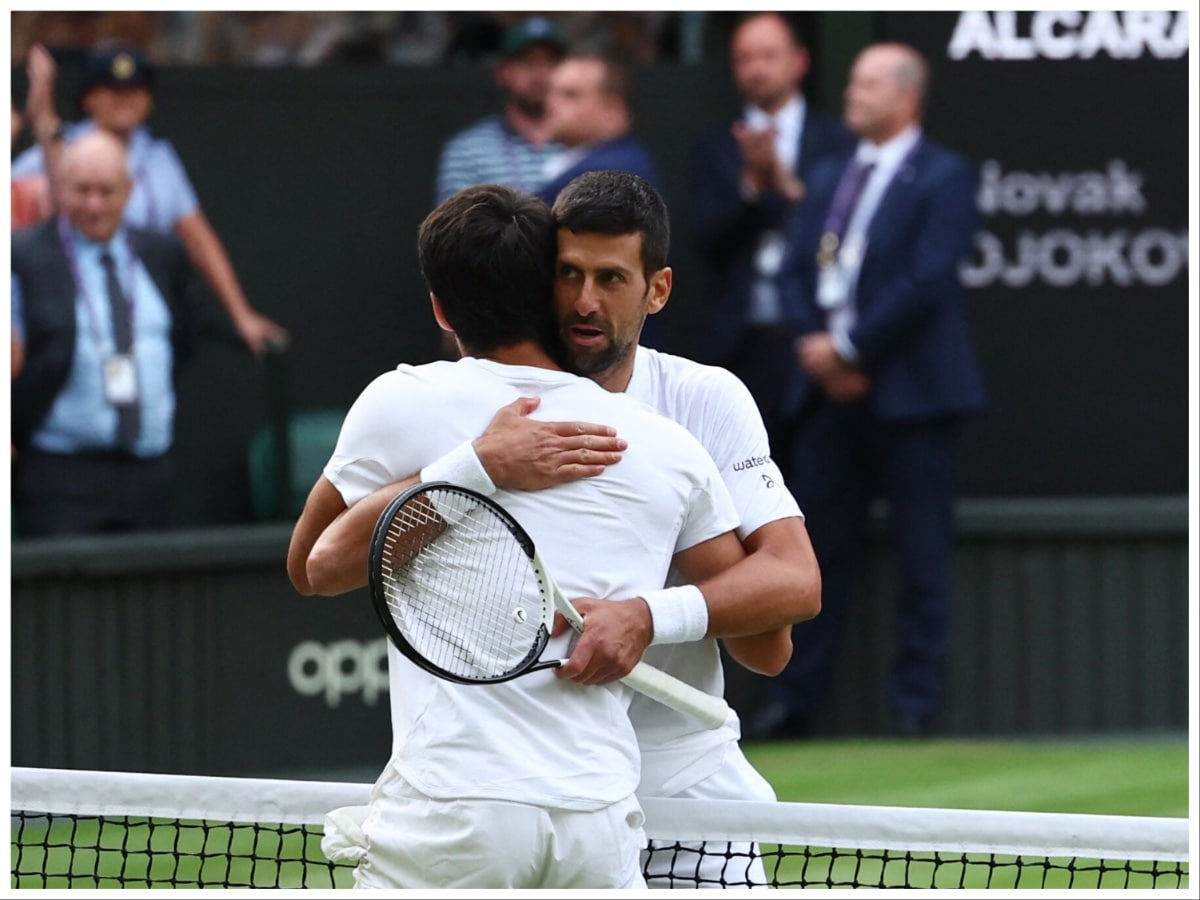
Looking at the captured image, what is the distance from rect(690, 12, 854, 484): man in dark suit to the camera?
7742mm

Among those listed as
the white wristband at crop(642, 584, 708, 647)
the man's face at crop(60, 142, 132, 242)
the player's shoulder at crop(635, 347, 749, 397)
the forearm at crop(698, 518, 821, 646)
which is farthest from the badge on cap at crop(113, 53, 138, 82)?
the white wristband at crop(642, 584, 708, 647)

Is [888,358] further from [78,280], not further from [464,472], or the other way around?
[464,472]

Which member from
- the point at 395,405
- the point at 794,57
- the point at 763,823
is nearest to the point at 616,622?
the point at 395,405

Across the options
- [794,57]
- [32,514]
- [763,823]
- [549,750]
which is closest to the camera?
[549,750]

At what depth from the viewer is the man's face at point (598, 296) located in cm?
293

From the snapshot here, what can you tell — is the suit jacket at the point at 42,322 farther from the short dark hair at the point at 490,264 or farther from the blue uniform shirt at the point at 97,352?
the short dark hair at the point at 490,264

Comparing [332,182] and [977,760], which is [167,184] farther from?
[977,760]

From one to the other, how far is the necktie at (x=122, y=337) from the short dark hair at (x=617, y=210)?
14.6 feet

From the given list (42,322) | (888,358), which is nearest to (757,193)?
(888,358)

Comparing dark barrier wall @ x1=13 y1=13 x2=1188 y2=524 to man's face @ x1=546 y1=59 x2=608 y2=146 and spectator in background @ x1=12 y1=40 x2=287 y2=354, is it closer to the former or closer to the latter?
spectator in background @ x1=12 y1=40 x2=287 y2=354

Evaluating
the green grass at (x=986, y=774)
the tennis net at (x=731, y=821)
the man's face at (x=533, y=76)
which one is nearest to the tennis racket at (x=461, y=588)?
the tennis net at (x=731, y=821)

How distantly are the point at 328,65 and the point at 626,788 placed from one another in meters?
5.45

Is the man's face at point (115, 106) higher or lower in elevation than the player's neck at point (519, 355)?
higher

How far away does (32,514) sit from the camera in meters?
7.10
